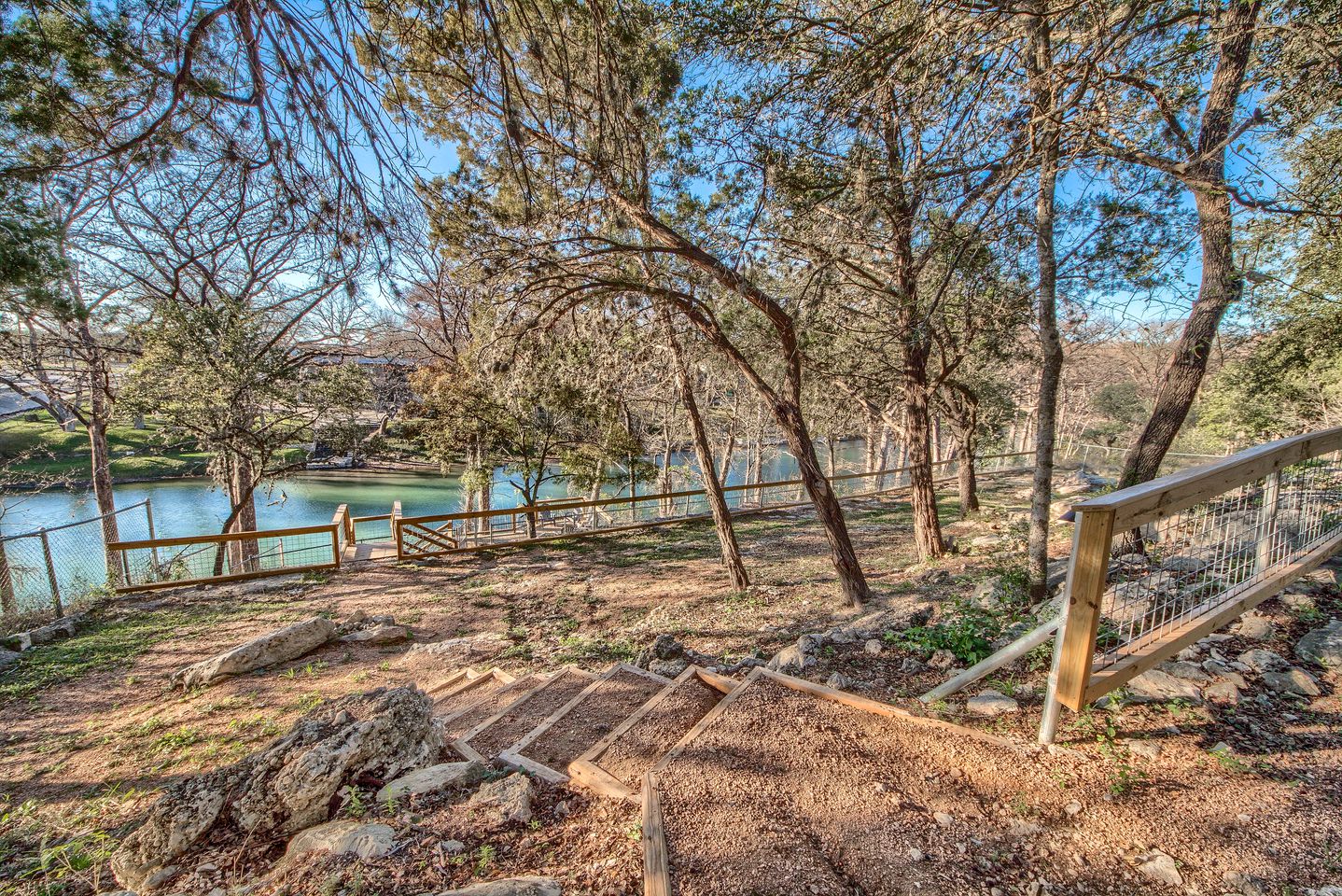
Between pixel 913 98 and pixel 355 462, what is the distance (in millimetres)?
13498

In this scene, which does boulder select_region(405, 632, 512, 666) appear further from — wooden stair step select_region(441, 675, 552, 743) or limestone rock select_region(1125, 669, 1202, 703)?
limestone rock select_region(1125, 669, 1202, 703)

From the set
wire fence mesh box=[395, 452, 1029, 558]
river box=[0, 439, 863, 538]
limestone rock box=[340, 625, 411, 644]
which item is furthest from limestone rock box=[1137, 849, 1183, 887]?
river box=[0, 439, 863, 538]

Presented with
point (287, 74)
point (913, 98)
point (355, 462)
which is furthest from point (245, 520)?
point (913, 98)

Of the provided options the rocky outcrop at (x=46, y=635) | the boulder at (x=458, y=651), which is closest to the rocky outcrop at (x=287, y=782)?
the boulder at (x=458, y=651)

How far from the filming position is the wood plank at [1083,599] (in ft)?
5.94

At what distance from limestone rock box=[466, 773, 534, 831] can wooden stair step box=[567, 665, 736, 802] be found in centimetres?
22

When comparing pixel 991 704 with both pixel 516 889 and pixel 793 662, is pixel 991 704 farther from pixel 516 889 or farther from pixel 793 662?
pixel 516 889

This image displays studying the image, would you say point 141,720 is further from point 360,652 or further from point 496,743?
point 496,743

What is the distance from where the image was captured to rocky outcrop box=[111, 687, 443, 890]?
1936 millimetres

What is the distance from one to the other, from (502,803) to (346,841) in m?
0.51

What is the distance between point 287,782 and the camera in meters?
2.04

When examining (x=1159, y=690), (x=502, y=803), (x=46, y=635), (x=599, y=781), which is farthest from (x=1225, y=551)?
(x=46, y=635)

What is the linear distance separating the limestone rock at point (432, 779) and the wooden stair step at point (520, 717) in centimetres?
18

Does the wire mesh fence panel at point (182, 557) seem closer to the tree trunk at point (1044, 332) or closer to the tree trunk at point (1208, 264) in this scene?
the tree trunk at point (1044, 332)
